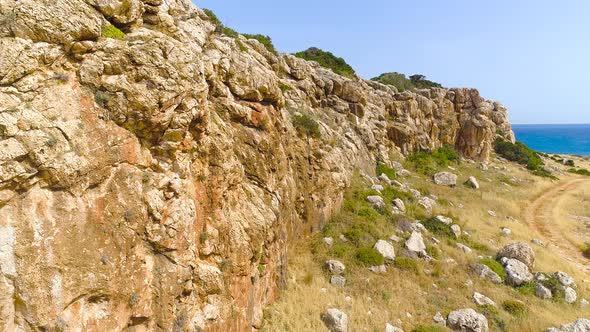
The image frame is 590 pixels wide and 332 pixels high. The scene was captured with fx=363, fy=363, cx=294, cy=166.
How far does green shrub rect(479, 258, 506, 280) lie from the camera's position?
1805cm

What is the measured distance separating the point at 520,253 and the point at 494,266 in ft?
7.90

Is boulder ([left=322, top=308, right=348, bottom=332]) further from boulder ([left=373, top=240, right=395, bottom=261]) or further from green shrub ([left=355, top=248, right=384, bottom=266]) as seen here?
boulder ([left=373, top=240, right=395, bottom=261])

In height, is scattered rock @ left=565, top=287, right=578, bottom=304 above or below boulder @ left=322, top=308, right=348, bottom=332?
below

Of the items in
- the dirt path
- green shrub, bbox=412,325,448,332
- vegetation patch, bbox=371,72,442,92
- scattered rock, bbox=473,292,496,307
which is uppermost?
vegetation patch, bbox=371,72,442,92

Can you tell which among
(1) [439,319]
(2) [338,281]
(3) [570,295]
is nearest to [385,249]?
(2) [338,281]

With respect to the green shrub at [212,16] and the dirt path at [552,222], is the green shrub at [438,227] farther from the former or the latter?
the green shrub at [212,16]

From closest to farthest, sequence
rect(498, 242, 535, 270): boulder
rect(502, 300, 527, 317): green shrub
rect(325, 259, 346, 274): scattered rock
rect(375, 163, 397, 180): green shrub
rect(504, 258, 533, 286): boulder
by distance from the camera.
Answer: rect(502, 300, 527, 317): green shrub, rect(325, 259, 346, 274): scattered rock, rect(504, 258, 533, 286): boulder, rect(498, 242, 535, 270): boulder, rect(375, 163, 397, 180): green shrub

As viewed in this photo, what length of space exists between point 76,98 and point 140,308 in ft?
14.7

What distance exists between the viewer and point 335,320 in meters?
12.4

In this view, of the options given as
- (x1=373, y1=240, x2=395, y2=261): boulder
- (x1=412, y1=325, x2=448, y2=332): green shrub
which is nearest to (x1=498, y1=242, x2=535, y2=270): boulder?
(x1=373, y1=240, x2=395, y2=261): boulder

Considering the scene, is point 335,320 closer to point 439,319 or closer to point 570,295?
point 439,319

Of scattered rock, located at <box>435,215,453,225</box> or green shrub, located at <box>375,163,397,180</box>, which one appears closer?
scattered rock, located at <box>435,215,453,225</box>

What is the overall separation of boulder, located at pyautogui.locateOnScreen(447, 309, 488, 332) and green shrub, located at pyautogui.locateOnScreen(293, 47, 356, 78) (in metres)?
25.3

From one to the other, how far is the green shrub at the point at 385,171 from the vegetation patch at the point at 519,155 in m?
26.3
